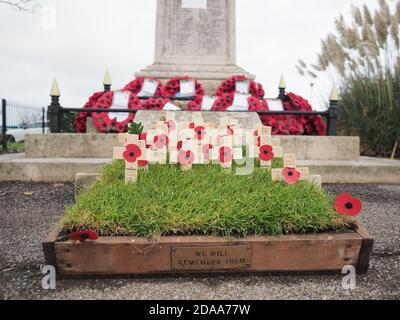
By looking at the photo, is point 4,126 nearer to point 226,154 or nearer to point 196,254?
point 226,154

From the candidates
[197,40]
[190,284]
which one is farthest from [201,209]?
[197,40]

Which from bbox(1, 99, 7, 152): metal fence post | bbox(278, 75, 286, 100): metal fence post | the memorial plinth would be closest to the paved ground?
bbox(278, 75, 286, 100): metal fence post

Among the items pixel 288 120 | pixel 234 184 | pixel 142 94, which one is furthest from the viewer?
pixel 142 94

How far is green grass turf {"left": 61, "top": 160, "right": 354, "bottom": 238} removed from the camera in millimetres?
1719

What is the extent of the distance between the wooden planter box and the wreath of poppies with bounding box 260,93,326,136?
332cm

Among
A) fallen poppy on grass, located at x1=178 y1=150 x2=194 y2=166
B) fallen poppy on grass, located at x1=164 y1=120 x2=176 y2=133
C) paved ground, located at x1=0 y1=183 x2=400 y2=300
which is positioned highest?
fallen poppy on grass, located at x1=164 y1=120 x2=176 y2=133

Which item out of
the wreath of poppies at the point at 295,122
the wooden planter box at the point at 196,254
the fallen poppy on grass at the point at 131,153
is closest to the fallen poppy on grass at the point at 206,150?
the fallen poppy on grass at the point at 131,153

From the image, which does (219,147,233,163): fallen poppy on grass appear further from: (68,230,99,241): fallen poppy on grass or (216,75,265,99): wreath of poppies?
(216,75,265,99): wreath of poppies

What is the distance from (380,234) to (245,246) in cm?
128

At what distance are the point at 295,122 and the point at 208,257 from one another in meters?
3.81

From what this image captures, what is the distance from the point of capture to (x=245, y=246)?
65.6 inches

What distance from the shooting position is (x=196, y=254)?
1.66m
